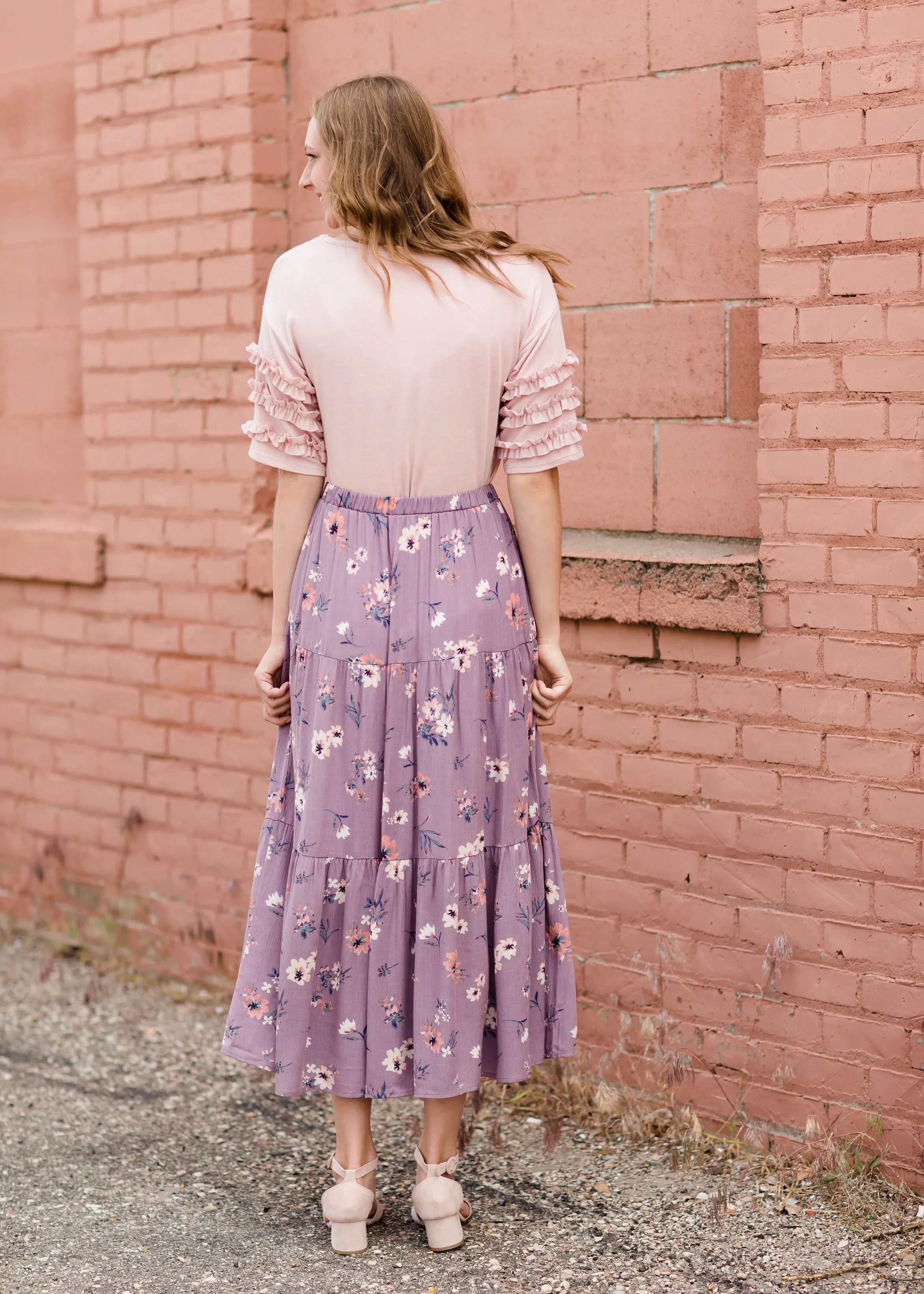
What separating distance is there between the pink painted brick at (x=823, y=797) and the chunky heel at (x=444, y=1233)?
113 cm

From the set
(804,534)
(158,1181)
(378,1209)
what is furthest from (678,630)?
(158,1181)

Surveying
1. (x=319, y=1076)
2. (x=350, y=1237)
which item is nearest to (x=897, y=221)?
(x=319, y=1076)

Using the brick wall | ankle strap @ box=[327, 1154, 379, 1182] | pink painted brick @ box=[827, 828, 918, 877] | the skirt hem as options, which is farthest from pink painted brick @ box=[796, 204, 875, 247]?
ankle strap @ box=[327, 1154, 379, 1182]

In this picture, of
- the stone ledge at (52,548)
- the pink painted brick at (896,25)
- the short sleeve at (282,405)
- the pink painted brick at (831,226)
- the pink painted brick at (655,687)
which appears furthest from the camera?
the stone ledge at (52,548)

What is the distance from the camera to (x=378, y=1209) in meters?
2.95

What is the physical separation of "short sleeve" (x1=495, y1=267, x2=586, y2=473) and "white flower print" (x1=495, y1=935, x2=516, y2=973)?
90cm

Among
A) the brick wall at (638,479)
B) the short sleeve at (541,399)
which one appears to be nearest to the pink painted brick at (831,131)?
the brick wall at (638,479)

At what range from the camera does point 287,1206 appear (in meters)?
3.09

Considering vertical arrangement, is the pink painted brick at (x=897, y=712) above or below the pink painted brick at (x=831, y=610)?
below

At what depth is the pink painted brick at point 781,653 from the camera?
314cm

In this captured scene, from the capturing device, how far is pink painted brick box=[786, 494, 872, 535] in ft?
9.94

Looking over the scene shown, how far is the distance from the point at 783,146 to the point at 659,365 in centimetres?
62

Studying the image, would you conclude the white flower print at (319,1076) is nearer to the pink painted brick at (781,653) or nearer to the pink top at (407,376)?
the pink top at (407,376)

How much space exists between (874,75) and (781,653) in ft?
3.97
